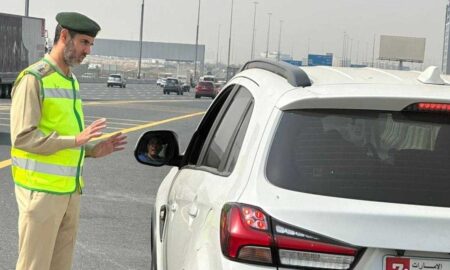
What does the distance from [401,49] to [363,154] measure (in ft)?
366

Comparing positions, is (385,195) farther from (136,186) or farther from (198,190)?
(136,186)

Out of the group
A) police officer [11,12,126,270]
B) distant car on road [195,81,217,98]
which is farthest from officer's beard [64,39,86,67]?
distant car on road [195,81,217,98]

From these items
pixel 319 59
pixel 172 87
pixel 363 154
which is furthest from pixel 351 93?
pixel 319 59

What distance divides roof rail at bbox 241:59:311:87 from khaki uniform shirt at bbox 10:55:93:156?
105 centimetres

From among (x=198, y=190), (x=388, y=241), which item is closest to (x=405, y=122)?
(x=388, y=241)

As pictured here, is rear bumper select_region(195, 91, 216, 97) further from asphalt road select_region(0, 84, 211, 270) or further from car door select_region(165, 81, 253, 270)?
car door select_region(165, 81, 253, 270)

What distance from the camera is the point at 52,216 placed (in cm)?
399

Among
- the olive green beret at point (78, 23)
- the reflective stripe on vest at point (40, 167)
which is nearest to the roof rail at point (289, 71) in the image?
the olive green beret at point (78, 23)

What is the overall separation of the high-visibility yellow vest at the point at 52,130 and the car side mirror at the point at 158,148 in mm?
385

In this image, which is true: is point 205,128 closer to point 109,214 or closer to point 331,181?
point 331,181

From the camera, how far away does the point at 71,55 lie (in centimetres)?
396

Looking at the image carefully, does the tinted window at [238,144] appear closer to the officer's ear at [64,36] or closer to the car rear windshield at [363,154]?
the car rear windshield at [363,154]

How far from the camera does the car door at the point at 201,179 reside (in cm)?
307

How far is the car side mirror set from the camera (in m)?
4.27
